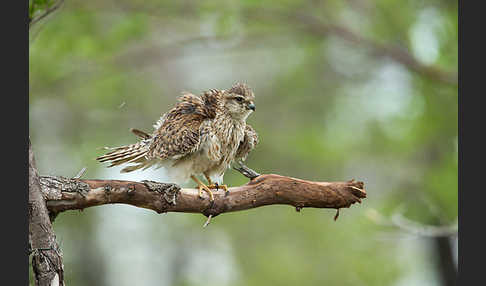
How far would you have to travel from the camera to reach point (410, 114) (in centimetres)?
1109

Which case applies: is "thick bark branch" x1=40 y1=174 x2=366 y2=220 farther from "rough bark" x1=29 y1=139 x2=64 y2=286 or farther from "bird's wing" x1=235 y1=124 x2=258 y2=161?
"bird's wing" x1=235 y1=124 x2=258 y2=161

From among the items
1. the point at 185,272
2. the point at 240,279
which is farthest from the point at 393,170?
the point at 185,272

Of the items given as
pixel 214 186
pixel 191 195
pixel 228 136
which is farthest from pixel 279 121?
pixel 191 195

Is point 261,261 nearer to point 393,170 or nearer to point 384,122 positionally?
point 393,170

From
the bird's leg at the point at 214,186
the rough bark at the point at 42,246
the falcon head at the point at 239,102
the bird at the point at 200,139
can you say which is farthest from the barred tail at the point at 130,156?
the rough bark at the point at 42,246

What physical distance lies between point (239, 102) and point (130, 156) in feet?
3.13

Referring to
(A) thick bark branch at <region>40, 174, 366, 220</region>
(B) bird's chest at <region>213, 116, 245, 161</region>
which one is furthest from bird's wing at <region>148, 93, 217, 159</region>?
(A) thick bark branch at <region>40, 174, 366, 220</region>

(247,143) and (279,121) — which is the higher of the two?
(279,121)

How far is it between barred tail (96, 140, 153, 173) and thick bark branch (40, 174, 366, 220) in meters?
0.71

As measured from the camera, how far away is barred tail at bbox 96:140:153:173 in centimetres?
409

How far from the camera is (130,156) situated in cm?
423

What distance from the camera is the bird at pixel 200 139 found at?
4359 mm

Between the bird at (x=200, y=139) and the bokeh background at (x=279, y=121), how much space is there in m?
0.71

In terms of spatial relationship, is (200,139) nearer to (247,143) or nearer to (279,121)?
(247,143)
